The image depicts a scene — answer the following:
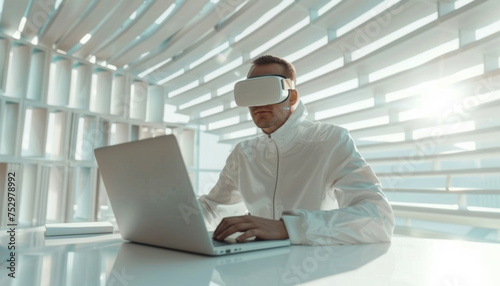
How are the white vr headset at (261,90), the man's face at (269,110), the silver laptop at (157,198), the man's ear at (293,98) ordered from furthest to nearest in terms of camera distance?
the man's ear at (293,98)
the man's face at (269,110)
the white vr headset at (261,90)
the silver laptop at (157,198)

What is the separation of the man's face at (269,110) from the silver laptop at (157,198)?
0.88 metres

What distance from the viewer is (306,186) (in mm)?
1895

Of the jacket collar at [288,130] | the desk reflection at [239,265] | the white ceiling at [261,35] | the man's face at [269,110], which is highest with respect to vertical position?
the white ceiling at [261,35]

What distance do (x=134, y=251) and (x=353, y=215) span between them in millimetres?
749

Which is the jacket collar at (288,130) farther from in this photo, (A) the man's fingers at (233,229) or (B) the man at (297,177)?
(A) the man's fingers at (233,229)

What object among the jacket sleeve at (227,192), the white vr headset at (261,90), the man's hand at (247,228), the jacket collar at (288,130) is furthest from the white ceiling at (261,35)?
the man's hand at (247,228)

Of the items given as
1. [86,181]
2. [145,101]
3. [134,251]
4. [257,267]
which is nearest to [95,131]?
[86,181]

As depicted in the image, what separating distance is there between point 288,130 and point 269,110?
0.52ft

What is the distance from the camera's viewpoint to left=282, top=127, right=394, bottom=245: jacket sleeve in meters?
1.22

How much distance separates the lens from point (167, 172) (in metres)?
0.97

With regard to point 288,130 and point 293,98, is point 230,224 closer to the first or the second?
point 288,130

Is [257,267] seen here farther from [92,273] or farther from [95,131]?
[95,131]

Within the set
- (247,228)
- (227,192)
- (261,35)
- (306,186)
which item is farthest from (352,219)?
(261,35)

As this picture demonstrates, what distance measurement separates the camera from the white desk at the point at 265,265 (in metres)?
0.71
